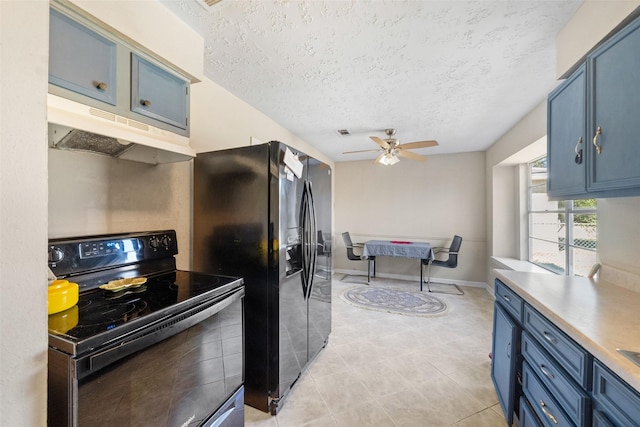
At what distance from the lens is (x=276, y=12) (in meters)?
1.50

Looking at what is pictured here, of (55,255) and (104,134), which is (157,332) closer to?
(55,255)

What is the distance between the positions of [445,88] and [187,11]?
84.7 inches

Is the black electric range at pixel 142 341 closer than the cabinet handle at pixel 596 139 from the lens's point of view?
Yes

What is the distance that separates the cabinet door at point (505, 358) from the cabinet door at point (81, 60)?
8.12ft

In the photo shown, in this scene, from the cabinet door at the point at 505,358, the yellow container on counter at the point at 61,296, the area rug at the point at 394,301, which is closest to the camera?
the yellow container on counter at the point at 61,296

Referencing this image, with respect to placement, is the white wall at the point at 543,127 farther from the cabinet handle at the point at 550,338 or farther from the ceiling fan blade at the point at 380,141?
the ceiling fan blade at the point at 380,141

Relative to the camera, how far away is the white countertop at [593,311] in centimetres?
85

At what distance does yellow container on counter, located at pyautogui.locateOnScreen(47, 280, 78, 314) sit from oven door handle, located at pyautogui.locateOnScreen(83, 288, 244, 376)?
1.05 feet

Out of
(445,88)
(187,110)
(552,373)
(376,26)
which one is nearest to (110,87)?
(187,110)

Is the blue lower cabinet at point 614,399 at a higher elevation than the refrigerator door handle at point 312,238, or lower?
lower

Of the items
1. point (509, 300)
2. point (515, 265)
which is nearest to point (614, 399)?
point (509, 300)

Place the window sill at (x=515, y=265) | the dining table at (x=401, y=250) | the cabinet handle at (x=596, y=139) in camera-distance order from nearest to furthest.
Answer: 1. the cabinet handle at (x=596, y=139)
2. the window sill at (x=515, y=265)
3. the dining table at (x=401, y=250)

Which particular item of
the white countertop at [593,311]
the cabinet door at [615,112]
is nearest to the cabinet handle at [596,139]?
the cabinet door at [615,112]

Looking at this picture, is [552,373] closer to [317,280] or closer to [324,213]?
[317,280]
